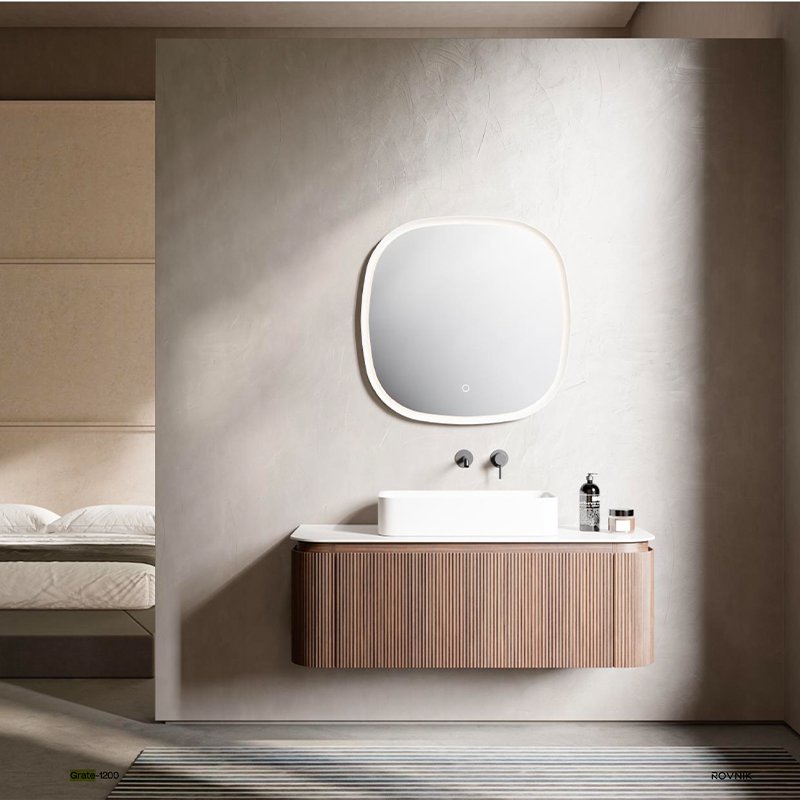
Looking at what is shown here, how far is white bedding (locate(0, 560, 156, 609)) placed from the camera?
11.9 feet

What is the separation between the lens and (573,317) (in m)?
3.07

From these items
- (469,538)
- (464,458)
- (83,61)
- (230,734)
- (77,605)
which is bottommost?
(230,734)

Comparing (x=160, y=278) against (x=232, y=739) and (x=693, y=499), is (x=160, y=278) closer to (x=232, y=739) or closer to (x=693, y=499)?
(x=232, y=739)

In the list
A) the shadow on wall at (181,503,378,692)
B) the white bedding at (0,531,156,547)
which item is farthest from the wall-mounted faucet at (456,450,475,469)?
the white bedding at (0,531,156,547)

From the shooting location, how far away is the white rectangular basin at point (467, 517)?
9.00ft

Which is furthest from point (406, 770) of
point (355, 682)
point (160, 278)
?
point (160, 278)

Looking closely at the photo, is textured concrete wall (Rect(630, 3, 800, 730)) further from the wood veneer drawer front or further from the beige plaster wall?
the beige plaster wall

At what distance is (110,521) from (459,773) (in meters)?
2.29

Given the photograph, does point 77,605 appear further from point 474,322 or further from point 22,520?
point 474,322

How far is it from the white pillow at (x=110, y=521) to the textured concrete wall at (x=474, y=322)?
1137 mm

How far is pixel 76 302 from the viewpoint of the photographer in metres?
4.93

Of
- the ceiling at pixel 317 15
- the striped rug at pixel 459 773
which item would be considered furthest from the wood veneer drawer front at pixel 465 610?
the ceiling at pixel 317 15

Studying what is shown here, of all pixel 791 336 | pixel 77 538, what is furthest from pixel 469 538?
pixel 77 538

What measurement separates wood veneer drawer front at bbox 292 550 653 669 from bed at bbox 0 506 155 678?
119 cm
